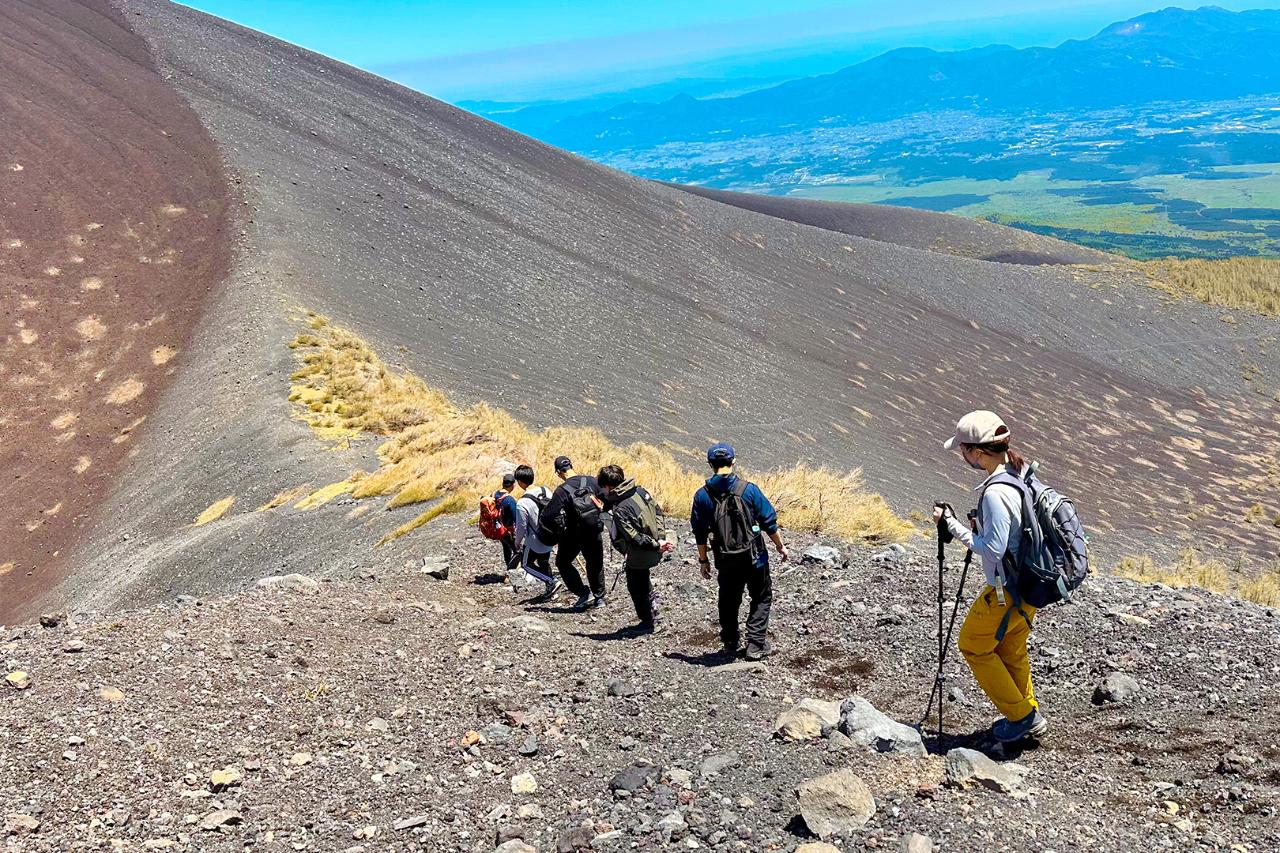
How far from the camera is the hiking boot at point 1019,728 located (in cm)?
580

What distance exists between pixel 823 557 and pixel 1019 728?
4676 mm

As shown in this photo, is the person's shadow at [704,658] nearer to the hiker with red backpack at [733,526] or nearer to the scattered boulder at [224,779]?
the hiker with red backpack at [733,526]

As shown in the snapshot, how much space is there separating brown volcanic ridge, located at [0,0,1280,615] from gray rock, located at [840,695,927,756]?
7200 millimetres

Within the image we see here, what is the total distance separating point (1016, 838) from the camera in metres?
4.75

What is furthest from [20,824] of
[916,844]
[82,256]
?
[82,256]

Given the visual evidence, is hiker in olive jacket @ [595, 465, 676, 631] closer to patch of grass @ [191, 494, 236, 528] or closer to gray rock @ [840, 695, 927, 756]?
gray rock @ [840, 695, 927, 756]

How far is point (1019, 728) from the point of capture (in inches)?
229

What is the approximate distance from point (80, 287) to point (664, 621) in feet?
79.8

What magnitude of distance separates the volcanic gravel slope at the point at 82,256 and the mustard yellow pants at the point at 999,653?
1550 centimetres

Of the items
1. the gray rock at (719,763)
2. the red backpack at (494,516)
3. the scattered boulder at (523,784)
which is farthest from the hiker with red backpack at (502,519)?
the gray rock at (719,763)

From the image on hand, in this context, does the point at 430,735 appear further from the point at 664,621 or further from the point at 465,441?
the point at 465,441

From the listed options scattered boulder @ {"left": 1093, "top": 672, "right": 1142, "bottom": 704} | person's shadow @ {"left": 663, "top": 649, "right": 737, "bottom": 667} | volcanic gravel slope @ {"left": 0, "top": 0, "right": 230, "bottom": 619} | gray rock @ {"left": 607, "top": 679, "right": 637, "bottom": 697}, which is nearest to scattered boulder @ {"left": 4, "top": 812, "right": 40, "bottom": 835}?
gray rock @ {"left": 607, "top": 679, "right": 637, "bottom": 697}

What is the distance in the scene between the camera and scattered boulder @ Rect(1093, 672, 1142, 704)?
6688 millimetres

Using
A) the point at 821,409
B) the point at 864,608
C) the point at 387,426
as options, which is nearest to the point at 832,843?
the point at 864,608
